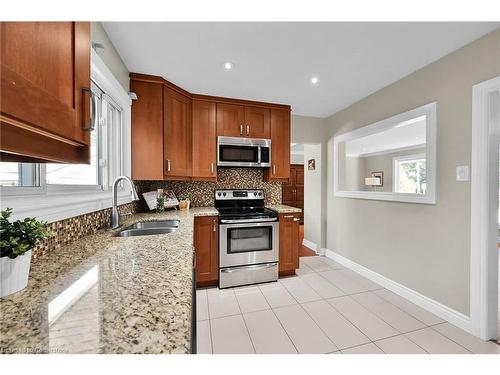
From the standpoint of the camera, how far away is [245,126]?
293 centimetres

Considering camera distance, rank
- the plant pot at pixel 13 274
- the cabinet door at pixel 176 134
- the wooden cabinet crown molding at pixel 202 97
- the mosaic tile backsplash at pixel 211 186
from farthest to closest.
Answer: the mosaic tile backsplash at pixel 211 186 → the cabinet door at pixel 176 134 → the wooden cabinet crown molding at pixel 202 97 → the plant pot at pixel 13 274

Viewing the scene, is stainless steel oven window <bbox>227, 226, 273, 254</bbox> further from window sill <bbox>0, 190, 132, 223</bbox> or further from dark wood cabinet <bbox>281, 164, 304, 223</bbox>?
dark wood cabinet <bbox>281, 164, 304, 223</bbox>

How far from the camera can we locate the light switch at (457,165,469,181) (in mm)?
1731

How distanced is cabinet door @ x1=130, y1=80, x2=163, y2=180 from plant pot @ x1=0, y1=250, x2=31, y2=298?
1.68 metres

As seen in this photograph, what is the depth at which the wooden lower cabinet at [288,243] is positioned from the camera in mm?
2771

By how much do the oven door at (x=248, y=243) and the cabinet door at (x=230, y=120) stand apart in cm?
125

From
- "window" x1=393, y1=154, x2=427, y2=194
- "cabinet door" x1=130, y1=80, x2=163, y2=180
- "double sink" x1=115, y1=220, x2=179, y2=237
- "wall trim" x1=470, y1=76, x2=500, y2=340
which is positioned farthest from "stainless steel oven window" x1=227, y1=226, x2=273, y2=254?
"wall trim" x1=470, y1=76, x2=500, y2=340

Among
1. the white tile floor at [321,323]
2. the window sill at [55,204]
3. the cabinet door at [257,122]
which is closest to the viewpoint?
the window sill at [55,204]

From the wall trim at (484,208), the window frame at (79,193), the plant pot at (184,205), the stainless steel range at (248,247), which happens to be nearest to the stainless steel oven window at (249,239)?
the stainless steel range at (248,247)

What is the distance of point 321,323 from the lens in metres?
1.86

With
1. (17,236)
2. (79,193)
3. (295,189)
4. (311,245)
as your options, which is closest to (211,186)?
(79,193)

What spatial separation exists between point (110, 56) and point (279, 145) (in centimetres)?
214

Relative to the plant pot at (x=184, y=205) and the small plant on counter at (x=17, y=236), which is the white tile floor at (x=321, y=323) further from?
the small plant on counter at (x=17, y=236)
